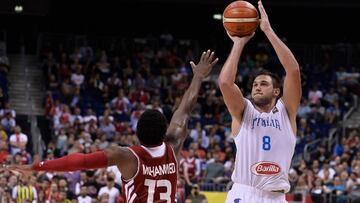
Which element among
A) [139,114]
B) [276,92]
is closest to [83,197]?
[139,114]

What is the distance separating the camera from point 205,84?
24.5 metres

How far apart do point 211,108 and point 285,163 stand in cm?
1662

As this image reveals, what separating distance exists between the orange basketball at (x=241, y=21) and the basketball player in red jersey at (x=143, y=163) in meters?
1.39

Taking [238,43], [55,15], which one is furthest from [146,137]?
[55,15]

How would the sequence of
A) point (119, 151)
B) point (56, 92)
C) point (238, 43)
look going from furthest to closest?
1. point (56, 92)
2. point (238, 43)
3. point (119, 151)

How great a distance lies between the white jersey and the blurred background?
8837mm

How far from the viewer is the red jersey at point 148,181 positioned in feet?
18.9

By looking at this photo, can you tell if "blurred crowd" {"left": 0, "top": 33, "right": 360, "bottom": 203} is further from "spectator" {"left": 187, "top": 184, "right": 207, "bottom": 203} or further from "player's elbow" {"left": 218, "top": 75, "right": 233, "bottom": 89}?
"player's elbow" {"left": 218, "top": 75, "right": 233, "bottom": 89}

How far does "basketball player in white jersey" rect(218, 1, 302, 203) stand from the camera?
678cm

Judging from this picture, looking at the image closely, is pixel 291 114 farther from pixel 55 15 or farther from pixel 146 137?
pixel 55 15

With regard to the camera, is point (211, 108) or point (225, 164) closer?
point (225, 164)

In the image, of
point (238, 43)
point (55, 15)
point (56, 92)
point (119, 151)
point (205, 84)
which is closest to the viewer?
point (119, 151)

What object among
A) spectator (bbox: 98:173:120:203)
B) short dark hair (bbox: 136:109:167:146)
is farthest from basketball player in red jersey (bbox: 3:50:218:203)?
spectator (bbox: 98:173:120:203)

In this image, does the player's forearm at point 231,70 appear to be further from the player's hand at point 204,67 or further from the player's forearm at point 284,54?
the player's forearm at point 284,54
